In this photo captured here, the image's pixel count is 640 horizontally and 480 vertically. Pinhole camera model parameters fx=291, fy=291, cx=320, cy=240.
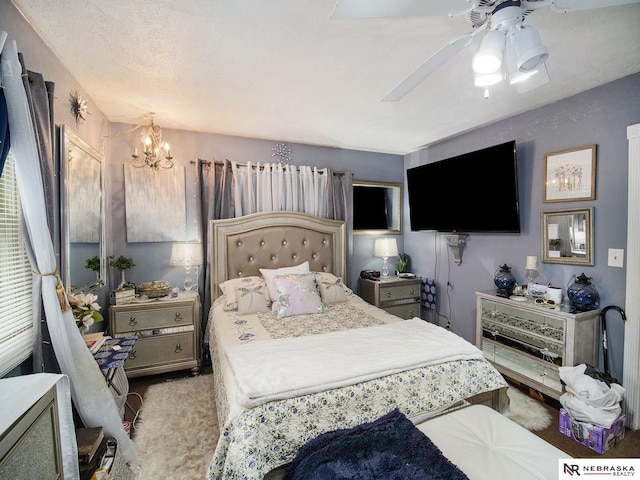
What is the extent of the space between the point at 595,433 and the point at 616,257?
1248mm

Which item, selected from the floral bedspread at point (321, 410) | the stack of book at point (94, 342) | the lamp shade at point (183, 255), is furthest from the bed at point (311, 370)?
the stack of book at point (94, 342)

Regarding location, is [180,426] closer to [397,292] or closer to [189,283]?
[189,283]

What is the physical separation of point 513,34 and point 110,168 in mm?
3413

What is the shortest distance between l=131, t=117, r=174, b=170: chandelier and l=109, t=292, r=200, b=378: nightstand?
4.45 feet

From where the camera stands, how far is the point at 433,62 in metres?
1.44

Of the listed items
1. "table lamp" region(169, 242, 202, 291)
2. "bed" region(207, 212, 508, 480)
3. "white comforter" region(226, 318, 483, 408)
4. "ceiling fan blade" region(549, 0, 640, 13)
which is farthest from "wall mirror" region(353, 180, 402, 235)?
"ceiling fan blade" region(549, 0, 640, 13)

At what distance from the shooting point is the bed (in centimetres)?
129

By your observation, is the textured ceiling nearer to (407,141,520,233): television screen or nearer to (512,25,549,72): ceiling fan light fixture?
(512,25,549,72): ceiling fan light fixture

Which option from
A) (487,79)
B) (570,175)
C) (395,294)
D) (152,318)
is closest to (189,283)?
(152,318)

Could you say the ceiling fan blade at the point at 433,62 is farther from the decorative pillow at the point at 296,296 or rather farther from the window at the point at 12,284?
the window at the point at 12,284

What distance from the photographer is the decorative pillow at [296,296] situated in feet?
8.50

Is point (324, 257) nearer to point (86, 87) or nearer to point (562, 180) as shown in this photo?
point (562, 180)

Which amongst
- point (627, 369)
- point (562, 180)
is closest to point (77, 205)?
point (562, 180)

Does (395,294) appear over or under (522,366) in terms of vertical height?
over
